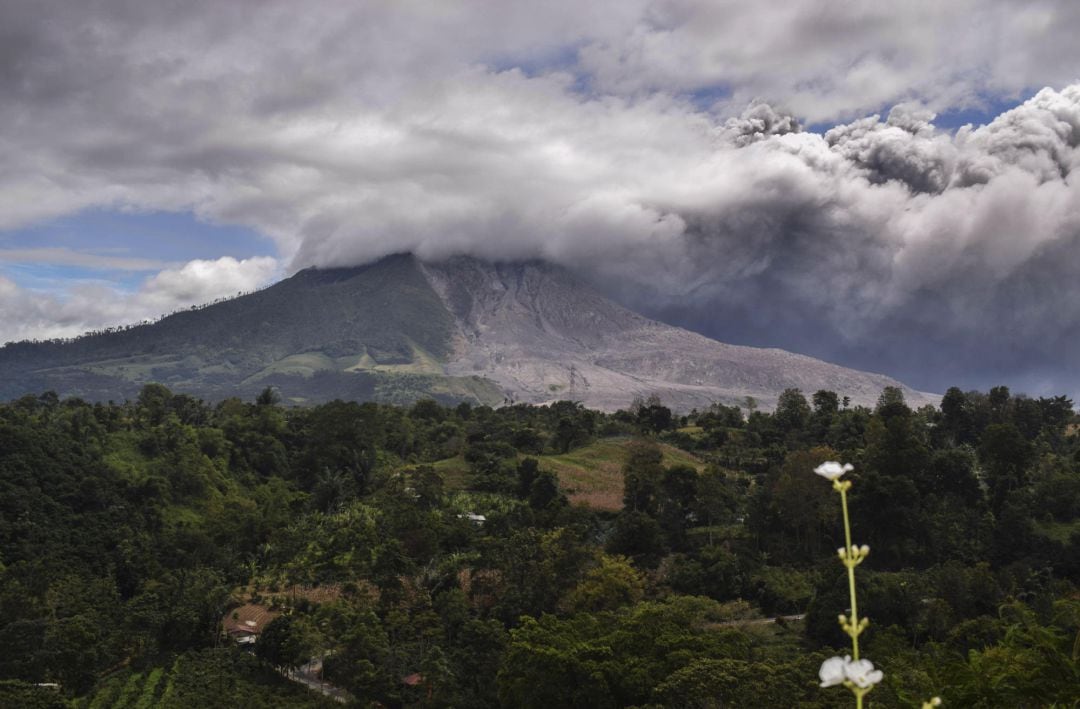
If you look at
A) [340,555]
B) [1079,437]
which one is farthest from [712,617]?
[1079,437]

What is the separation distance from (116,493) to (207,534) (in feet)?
23.4

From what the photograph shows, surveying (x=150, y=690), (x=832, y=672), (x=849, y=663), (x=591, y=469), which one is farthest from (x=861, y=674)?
(x=591, y=469)

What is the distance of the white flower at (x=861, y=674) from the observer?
2.81 metres

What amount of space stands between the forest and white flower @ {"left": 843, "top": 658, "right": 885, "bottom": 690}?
10266 millimetres

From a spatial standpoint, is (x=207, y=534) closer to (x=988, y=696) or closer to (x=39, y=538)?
(x=39, y=538)

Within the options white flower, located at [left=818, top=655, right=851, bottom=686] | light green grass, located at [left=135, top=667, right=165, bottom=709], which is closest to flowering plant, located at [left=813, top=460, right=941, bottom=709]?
white flower, located at [left=818, top=655, right=851, bottom=686]

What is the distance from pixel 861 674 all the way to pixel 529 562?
1271 inches

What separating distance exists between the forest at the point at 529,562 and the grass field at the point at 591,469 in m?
0.35

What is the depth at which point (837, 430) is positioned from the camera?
55.1 m

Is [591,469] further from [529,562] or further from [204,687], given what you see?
[204,687]

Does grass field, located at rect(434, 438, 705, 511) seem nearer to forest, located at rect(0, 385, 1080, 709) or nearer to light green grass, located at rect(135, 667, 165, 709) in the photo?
forest, located at rect(0, 385, 1080, 709)

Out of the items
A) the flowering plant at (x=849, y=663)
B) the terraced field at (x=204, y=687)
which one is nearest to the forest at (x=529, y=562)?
the terraced field at (x=204, y=687)

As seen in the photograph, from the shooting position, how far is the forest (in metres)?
22.9

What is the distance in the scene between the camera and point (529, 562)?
34156 millimetres
